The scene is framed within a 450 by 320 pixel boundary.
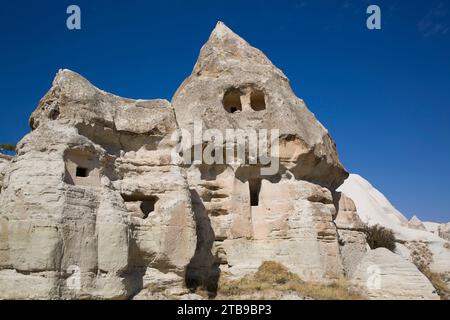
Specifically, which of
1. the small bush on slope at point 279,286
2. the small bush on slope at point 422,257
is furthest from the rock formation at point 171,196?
the small bush on slope at point 422,257

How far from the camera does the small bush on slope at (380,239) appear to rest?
66.1ft

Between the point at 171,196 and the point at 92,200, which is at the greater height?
the point at 171,196

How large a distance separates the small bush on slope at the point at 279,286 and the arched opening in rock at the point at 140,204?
297 centimetres

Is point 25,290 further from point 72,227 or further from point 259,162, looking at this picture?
point 259,162

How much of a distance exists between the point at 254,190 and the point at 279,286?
428 centimetres

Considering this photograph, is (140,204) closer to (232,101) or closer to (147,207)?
(147,207)

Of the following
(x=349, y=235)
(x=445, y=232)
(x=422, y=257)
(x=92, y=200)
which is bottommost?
(x=422, y=257)

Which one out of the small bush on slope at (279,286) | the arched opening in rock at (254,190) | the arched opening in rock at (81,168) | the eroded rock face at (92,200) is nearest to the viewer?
the eroded rock face at (92,200)

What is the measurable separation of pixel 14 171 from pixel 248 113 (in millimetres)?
8614

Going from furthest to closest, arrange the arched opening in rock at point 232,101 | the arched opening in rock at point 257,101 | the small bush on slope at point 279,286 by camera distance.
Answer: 1. the arched opening in rock at point 257,101
2. the arched opening in rock at point 232,101
3. the small bush on slope at point 279,286

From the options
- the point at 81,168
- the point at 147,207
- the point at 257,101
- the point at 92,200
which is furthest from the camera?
the point at 257,101

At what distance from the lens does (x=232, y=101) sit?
17.3 meters

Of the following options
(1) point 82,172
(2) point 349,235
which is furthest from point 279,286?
(1) point 82,172

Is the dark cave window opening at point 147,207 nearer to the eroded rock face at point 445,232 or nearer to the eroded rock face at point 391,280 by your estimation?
the eroded rock face at point 391,280
